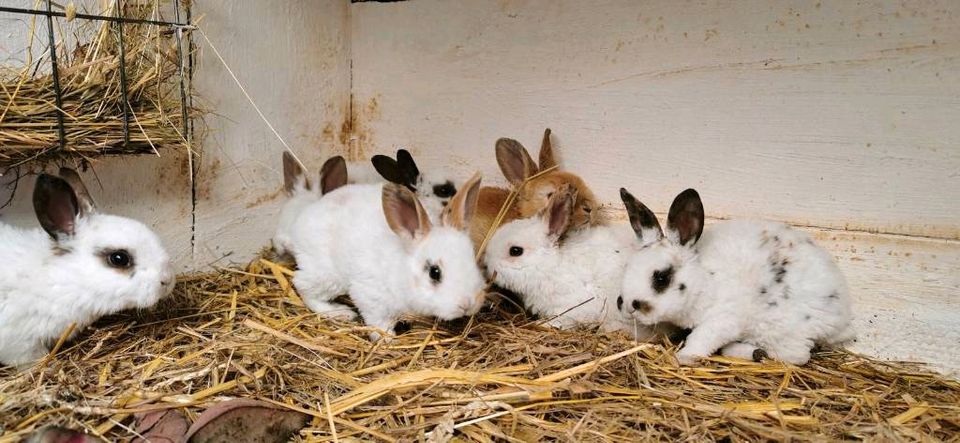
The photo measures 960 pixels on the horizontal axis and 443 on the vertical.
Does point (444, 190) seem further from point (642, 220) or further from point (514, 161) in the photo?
point (642, 220)

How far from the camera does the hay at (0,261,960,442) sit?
2.41 meters

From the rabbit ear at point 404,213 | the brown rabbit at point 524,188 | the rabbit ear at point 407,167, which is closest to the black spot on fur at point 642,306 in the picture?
the brown rabbit at point 524,188

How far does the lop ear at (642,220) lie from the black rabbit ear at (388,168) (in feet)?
5.22

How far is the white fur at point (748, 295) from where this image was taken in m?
3.08

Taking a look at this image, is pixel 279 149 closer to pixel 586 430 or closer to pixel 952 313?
pixel 586 430

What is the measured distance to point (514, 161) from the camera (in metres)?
4.13

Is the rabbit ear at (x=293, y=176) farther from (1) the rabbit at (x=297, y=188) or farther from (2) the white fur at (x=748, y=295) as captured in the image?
(2) the white fur at (x=748, y=295)

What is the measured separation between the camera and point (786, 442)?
231 cm

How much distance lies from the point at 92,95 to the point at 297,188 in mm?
1506

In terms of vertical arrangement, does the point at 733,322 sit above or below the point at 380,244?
below

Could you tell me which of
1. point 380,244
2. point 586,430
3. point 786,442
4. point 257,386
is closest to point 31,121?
point 257,386

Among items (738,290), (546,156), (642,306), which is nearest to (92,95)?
(546,156)

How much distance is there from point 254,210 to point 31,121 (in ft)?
5.52

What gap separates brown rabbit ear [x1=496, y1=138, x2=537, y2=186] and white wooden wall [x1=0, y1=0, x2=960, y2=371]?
0.67ft
